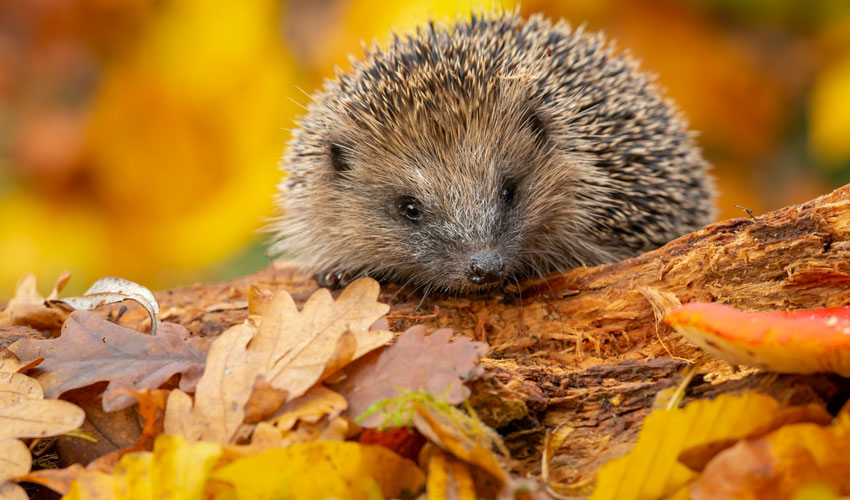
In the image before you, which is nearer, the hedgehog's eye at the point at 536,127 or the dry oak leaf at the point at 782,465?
the dry oak leaf at the point at 782,465

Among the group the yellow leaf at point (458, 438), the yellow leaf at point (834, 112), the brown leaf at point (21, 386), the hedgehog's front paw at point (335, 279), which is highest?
the yellow leaf at point (834, 112)

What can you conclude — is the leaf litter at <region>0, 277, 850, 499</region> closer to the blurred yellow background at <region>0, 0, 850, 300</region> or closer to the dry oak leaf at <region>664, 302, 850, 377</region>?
the dry oak leaf at <region>664, 302, 850, 377</region>

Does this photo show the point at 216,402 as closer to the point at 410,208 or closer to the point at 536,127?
the point at 410,208

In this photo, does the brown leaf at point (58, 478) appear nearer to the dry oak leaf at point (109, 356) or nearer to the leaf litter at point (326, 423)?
the leaf litter at point (326, 423)

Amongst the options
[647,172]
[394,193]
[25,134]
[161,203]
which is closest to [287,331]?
[394,193]

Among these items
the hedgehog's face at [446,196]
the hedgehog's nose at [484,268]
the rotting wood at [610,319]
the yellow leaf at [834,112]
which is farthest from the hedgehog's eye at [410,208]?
the yellow leaf at [834,112]

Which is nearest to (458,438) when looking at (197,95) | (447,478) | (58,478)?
(447,478)

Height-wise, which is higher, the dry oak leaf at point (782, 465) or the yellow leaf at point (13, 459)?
the dry oak leaf at point (782, 465)
